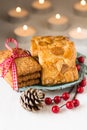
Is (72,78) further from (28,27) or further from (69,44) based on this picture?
(28,27)

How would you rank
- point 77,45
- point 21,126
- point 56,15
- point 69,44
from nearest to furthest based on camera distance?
point 21,126 < point 69,44 < point 77,45 < point 56,15

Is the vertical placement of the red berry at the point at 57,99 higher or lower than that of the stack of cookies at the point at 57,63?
lower

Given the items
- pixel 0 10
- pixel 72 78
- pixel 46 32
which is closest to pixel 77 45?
pixel 46 32

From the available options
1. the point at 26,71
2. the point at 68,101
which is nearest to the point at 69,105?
the point at 68,101

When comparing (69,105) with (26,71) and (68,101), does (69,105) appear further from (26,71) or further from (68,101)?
(26,71)

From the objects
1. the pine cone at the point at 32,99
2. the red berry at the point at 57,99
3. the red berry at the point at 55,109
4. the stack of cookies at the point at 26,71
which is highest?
the stack of cookies at the point at 26,71
